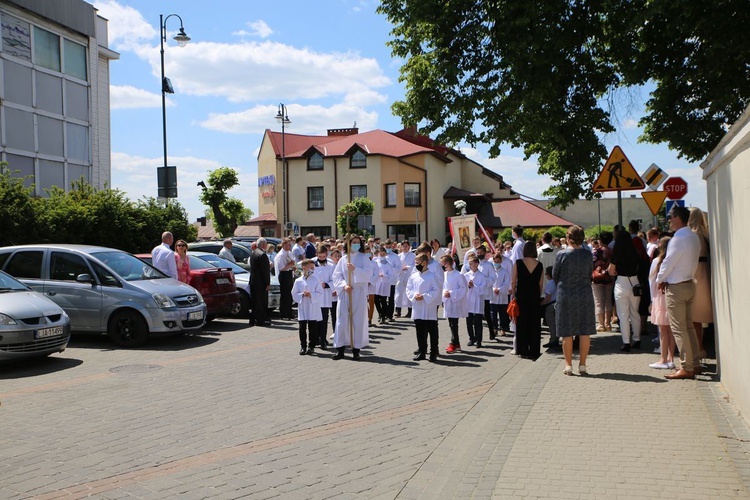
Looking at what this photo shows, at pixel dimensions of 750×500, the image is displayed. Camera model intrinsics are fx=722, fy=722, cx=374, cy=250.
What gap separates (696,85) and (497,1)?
167 inches

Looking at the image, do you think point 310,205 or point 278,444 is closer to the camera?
point 278,444

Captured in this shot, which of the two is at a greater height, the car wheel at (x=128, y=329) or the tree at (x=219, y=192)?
the tree at (x=219, y=192)

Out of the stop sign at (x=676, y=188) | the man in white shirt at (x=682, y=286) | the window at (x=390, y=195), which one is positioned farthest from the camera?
the window at (x=390, y=195)

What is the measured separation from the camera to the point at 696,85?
46.2 ft

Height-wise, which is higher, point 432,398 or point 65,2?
Answer: point 65,2

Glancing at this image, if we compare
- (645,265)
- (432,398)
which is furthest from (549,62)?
(432,398)

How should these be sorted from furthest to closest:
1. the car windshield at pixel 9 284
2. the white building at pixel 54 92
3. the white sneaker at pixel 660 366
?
1. the white building at pixel 54 92
2. the car windshield at pixel 9 284
3. the white sneaker at pixel 660 366

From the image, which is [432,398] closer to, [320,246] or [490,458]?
[490,458]

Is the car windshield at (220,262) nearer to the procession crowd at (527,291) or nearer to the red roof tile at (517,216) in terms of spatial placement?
the procession crowd at (527,291)

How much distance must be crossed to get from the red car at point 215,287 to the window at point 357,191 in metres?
41.6

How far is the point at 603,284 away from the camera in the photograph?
13484 mm

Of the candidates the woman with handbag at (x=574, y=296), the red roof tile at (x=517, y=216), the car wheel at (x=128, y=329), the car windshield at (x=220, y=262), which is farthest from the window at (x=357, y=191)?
the woman with handbag at (x=574, y=296)

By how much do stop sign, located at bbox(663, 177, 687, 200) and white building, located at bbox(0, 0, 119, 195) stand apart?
62.0ft

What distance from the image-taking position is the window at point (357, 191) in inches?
2290
